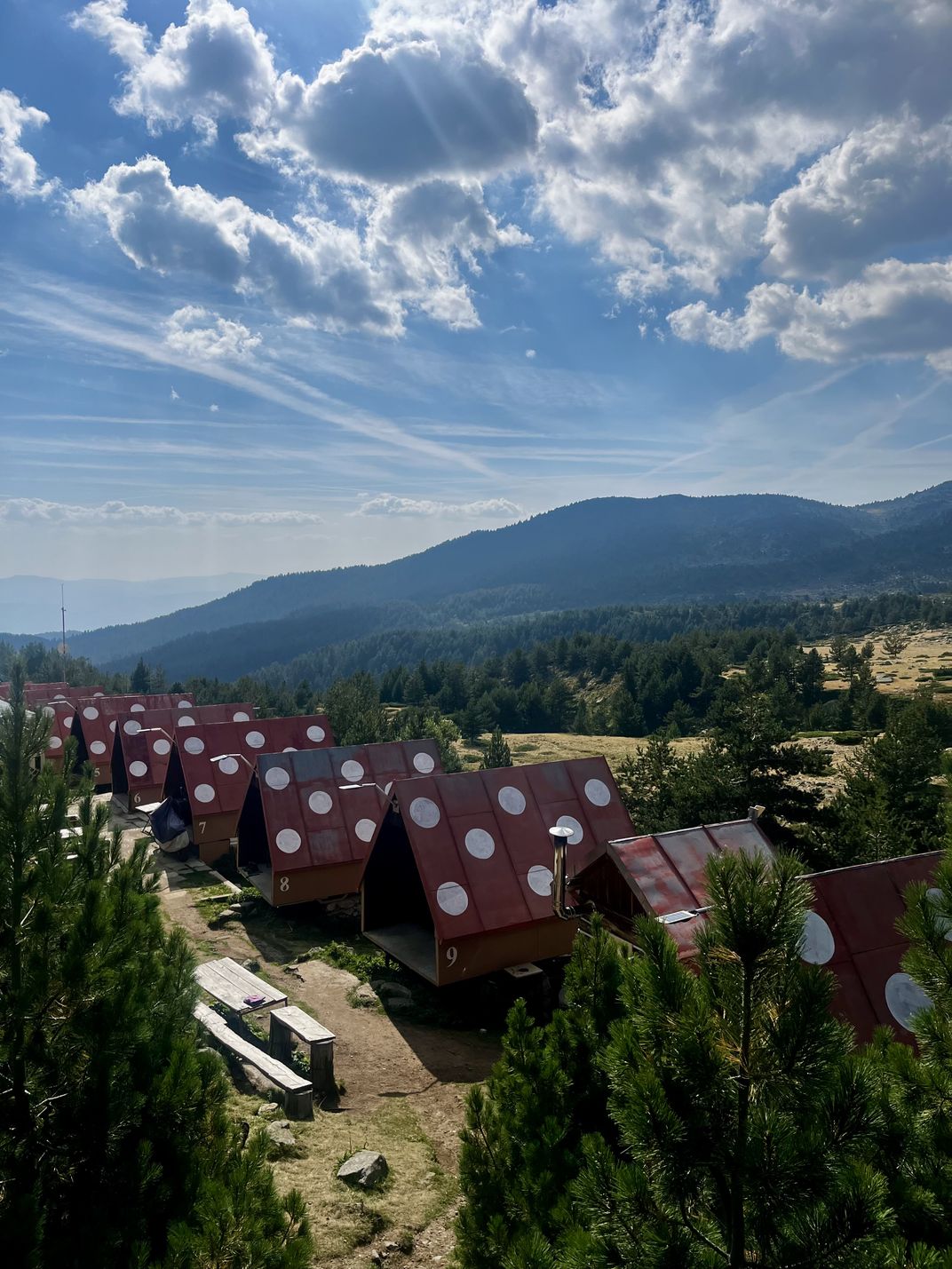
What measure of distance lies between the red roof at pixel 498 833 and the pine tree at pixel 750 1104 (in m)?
11.4

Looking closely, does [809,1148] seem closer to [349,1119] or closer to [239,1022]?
[349,1119]

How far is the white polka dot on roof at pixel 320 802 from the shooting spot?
24109 millimetres

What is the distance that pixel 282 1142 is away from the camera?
1084cm

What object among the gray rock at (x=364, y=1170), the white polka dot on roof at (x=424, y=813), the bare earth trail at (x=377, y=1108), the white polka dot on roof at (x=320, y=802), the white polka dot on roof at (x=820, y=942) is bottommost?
the bare earth trail at (x=377, y=1108)

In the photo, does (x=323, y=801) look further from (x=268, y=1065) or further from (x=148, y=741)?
(x=148, y=741)

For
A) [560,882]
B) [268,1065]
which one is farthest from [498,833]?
[268,1065]

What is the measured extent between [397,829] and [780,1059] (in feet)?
51.5

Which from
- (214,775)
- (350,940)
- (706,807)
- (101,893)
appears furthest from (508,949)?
(214,775)

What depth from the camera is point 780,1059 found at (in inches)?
137

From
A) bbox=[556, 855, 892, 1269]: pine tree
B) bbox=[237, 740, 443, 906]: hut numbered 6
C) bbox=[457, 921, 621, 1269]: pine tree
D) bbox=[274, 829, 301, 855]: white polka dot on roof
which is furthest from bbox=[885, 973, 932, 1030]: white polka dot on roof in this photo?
bbox=[274, 829, 301, 855]: white polka dot on roof

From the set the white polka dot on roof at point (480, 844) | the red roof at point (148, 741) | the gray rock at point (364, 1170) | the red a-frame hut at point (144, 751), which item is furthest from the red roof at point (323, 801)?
the red roof at point (148, 741)

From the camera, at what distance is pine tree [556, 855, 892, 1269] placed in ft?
11.2

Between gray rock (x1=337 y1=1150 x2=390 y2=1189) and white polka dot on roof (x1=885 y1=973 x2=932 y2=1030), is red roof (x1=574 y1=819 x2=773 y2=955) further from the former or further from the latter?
gray rock (x1=337 y1=1150 x2=390 y2=1189)

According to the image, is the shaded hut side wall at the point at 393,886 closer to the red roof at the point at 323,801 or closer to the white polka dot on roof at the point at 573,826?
the red roof at the point at 323,801
